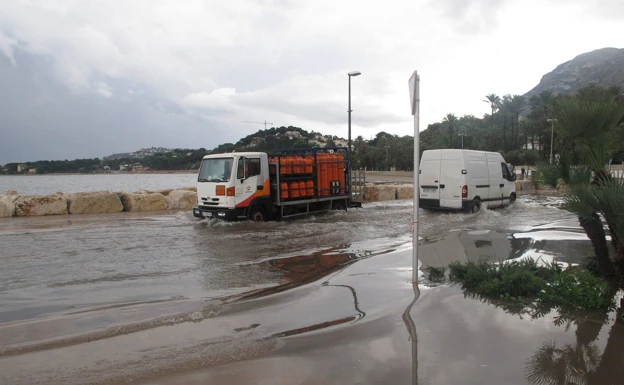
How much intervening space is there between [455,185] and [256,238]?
7.91 m

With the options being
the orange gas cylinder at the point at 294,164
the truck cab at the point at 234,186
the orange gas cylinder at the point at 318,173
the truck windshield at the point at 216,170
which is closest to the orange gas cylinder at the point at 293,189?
the orange gas cylinder at the point at 294,164

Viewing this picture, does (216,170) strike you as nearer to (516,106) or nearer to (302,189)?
(302,189)

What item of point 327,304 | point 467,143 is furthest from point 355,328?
point 467,143

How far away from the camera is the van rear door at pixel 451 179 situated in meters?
15.9

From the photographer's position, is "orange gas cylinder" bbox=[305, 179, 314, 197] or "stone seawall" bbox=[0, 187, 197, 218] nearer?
"orange gas cylinder" bbox=[305, 179, 314, 197]

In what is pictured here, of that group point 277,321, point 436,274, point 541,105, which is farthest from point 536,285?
point 541,105

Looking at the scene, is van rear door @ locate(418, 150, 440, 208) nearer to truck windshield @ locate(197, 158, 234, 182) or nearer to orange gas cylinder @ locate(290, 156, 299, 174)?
orange gas cylinder @ locate(290, 156, 299, 174)

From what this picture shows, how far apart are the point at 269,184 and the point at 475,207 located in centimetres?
769

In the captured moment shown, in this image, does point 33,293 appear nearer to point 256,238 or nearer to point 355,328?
point 355,328

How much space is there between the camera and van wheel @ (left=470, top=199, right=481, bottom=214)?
1630 centimetres

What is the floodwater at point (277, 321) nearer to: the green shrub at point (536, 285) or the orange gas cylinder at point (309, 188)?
Answer: the green shrub at point (536, 285)

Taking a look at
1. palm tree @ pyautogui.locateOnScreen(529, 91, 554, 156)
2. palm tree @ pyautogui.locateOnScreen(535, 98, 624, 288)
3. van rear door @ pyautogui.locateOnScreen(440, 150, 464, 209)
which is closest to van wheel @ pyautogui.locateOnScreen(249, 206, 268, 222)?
van rear door @ pyautogui.locateOnScreen(440, 150, 464, 209)

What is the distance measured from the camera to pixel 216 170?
48.3 feet

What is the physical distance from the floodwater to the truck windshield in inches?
166
